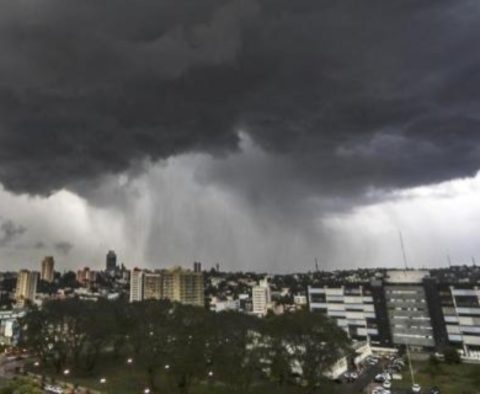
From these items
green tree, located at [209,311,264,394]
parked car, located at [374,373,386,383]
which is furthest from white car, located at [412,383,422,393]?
green tree, located at [209,311,264,394]

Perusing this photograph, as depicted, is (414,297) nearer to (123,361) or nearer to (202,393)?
(202,393)

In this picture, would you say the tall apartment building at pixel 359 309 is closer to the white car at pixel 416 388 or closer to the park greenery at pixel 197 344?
the white car at pixel 416 388

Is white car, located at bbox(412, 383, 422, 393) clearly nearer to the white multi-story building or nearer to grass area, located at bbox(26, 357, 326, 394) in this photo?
grass area, located at bbox(26, 357, 326, 394)

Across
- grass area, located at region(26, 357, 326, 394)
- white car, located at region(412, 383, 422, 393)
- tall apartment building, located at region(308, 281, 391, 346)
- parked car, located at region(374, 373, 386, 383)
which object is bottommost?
white car, located at region(412, 383, 422, 393)

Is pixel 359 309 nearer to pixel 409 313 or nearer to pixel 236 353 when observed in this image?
pixel 409 313

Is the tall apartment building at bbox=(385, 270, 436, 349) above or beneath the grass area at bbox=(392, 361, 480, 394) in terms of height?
above

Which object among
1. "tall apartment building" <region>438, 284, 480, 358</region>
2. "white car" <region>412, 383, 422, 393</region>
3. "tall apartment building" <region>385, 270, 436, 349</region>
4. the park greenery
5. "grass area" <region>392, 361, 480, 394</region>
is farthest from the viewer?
"tall apartment building" <region>385, 270, 436, 349</region>

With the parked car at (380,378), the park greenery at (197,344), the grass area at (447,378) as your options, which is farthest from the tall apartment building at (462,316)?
the park greenery at (197,344)
